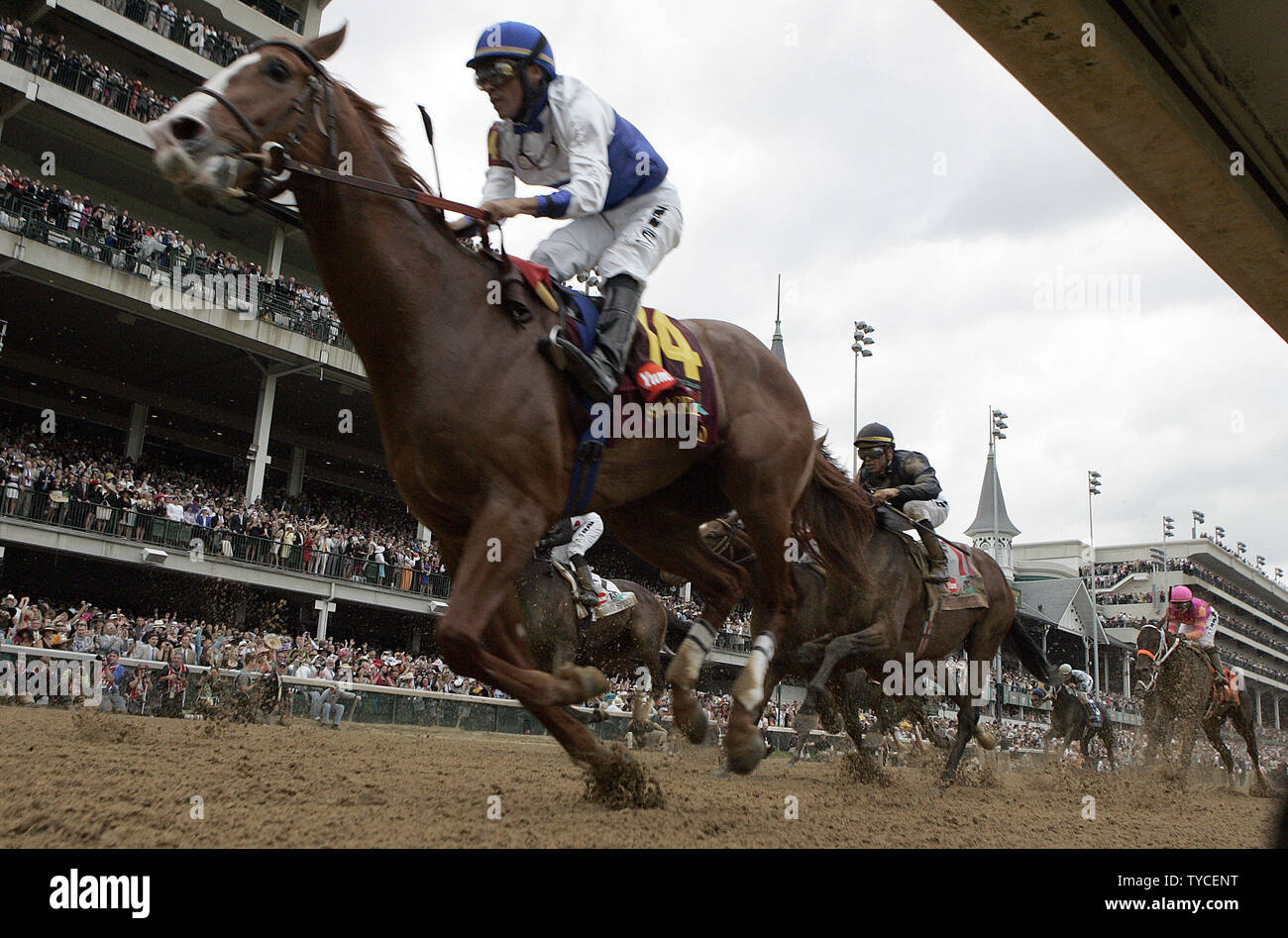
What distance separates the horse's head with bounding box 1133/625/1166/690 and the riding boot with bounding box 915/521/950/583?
14.2 ft

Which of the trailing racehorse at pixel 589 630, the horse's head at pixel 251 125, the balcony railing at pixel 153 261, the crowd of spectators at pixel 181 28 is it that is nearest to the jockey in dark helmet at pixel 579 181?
the horse's head at pixel 251 125

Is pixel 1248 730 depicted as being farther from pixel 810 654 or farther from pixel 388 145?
pixel 388 145

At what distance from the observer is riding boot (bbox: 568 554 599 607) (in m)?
9.56

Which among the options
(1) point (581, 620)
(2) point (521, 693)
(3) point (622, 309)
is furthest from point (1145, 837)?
(1) point (581, 620)

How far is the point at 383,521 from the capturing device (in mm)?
29812

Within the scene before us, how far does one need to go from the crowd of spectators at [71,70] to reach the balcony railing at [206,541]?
31.6 ft

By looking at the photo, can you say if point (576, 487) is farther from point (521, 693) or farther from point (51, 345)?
point (51, 345)

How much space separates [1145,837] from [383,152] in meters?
4.63

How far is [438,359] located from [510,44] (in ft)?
5.04

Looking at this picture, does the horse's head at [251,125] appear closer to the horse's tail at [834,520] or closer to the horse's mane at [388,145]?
the horse's mane at [388,145]

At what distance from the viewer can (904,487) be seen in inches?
303

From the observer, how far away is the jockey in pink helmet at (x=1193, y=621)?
10.9 m

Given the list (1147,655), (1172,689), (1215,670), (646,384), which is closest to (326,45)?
(646,384)

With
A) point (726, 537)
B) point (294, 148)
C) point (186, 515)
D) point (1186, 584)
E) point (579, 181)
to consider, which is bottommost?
point (726, 537)
